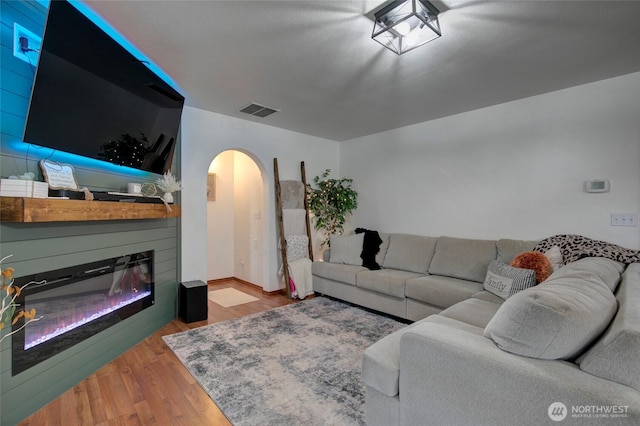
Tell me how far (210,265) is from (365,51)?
4.16 meters

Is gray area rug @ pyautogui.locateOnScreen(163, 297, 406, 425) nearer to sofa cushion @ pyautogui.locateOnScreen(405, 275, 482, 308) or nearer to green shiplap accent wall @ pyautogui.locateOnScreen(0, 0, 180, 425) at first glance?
sofa cushion @ pyautogui.locateOnScreen(405, 275, 482, 308)

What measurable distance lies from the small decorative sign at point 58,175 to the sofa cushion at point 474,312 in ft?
9.20

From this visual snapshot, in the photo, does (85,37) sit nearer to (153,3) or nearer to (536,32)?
(153,3)

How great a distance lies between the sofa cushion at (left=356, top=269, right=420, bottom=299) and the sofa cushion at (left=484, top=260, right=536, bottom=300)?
84 cm

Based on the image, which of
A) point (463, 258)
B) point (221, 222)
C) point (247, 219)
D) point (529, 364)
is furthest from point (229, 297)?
point (529, 364)

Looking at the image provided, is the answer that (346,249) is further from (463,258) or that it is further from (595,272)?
(595,272)

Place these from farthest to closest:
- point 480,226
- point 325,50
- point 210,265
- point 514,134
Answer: point 210,265 < point 480,226 < point 514,134 < point 325,50

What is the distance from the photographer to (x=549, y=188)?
10.1 ft

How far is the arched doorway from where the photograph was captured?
4.78m

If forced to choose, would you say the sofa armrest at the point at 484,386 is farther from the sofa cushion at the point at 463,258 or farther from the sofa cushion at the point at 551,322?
the sofa cushion at the point at 463,258

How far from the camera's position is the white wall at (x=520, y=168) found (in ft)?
8.84

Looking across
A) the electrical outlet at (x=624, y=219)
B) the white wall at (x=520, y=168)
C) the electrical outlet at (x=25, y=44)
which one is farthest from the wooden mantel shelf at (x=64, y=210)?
the electrical outlet at (x=624, y=219)

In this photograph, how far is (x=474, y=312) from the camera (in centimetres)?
221

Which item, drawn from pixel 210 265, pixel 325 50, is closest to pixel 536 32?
Result: pixel 325 50
